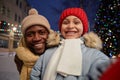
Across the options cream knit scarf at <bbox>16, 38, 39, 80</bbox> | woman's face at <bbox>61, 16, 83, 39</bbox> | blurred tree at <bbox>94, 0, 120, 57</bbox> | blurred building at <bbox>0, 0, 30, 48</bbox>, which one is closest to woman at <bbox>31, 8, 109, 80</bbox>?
woman's face at <bbox>61, 16, 83, 39</bbox>

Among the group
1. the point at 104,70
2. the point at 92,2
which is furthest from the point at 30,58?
the point at 92,2

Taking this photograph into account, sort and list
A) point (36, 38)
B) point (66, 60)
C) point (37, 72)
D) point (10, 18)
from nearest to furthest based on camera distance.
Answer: point (66, 60) < point (37, 72) < point (36, 38) < point (10, 18)

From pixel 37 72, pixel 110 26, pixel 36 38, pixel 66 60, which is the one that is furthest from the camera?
pixel 110 26

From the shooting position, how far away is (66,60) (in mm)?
1720

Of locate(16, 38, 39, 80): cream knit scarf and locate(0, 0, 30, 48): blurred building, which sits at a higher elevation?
locate(0, 0, 30, 48): blurred building

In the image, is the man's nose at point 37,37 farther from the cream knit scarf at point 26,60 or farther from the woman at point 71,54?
the woman at point 71,54

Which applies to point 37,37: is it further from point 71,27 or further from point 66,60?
point 66,60

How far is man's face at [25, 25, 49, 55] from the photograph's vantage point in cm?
239

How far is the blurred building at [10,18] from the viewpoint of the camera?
28422 mm

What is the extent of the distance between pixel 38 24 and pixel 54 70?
947 millimetres

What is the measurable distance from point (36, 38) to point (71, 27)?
0.61m

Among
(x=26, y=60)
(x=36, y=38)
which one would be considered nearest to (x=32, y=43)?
(x=36, y=38)

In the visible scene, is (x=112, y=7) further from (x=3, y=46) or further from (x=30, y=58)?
(x=3, y=46)

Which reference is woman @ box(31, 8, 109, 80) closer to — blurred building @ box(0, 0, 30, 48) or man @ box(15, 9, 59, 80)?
man @ box(15, 9, 59, 80)
